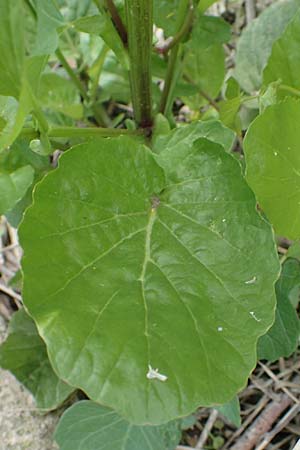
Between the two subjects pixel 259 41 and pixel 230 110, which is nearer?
pixel 230 110

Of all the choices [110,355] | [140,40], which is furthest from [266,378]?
[140,40]

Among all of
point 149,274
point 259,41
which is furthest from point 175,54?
point 149,274

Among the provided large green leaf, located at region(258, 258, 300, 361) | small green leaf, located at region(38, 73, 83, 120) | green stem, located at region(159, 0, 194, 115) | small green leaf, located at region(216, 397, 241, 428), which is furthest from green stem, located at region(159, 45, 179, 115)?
small green leaf, located at region(216, 397, 241, 428)

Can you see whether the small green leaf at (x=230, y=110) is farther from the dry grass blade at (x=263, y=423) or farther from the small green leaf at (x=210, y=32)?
the dry grass blade at (x=263, y=423)

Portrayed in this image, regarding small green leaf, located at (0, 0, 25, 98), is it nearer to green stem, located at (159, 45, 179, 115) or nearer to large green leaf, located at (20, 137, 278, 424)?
large green leaf, located at (20, 137, 278, 424)

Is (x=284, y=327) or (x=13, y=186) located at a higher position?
(x=13, y=186)

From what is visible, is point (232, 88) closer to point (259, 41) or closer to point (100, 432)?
point (259, 41)

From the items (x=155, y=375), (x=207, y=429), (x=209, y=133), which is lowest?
(x=207, y=429)

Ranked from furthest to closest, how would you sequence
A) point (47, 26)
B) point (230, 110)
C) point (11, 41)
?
point (230, 110) < point (47, 26) < point (11, 41)

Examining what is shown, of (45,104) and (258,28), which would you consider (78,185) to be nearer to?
(45,104)
